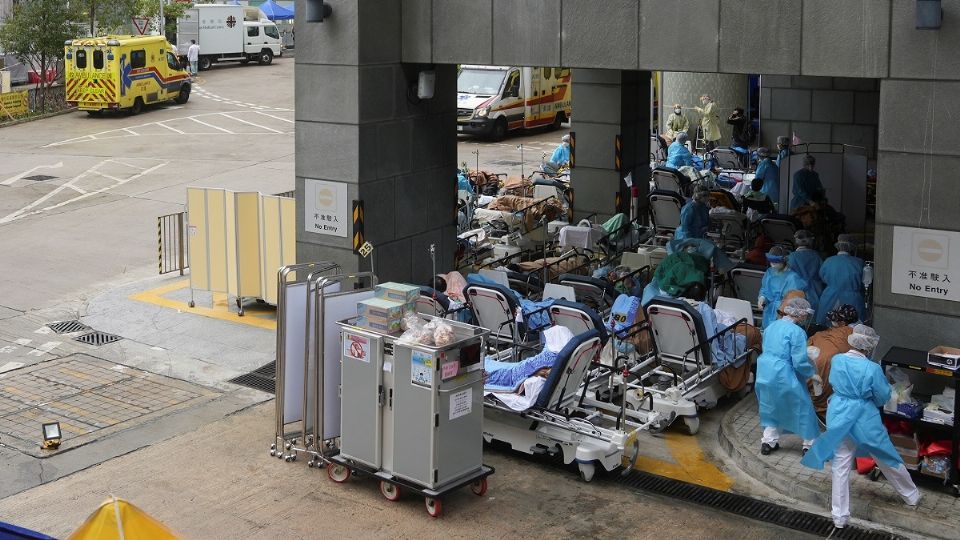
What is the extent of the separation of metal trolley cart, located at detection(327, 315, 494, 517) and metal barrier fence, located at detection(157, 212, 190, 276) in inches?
339

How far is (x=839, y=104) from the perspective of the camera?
2694 centimetres

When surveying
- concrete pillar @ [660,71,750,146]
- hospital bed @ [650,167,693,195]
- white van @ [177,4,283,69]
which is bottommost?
hospital bed @ [650,167,693,195]

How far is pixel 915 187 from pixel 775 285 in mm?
2878

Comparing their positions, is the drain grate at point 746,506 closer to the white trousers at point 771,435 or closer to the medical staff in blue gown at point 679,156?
the white trousers at point 771,435

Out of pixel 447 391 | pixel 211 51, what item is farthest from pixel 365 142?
pixel 211 51

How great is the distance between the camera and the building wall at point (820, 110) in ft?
86.9

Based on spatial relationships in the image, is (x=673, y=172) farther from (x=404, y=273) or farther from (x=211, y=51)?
(x=211, y=51)

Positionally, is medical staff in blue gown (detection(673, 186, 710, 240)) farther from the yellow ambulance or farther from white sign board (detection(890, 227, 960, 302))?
the yellow ambulance

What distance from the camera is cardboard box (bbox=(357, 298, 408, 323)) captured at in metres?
10.4

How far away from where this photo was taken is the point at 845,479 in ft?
32.4

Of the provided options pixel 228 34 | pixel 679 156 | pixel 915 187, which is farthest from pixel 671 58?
pixel 228 34

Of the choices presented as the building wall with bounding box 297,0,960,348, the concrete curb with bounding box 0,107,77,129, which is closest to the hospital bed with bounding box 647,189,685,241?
the building wall with bounding box 297,0,960,348

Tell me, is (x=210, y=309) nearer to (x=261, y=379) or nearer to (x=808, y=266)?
(x=261, y=379)

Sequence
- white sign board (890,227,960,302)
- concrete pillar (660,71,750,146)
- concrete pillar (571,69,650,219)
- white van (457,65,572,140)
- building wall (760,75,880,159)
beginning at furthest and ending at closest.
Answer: white van (457,65,572,140) → concrete pillar (660,71,750,146) → building wall (760,75,880,159) → concrete pillar (571,69,650,219) → white sign board (890,227,960,302)
